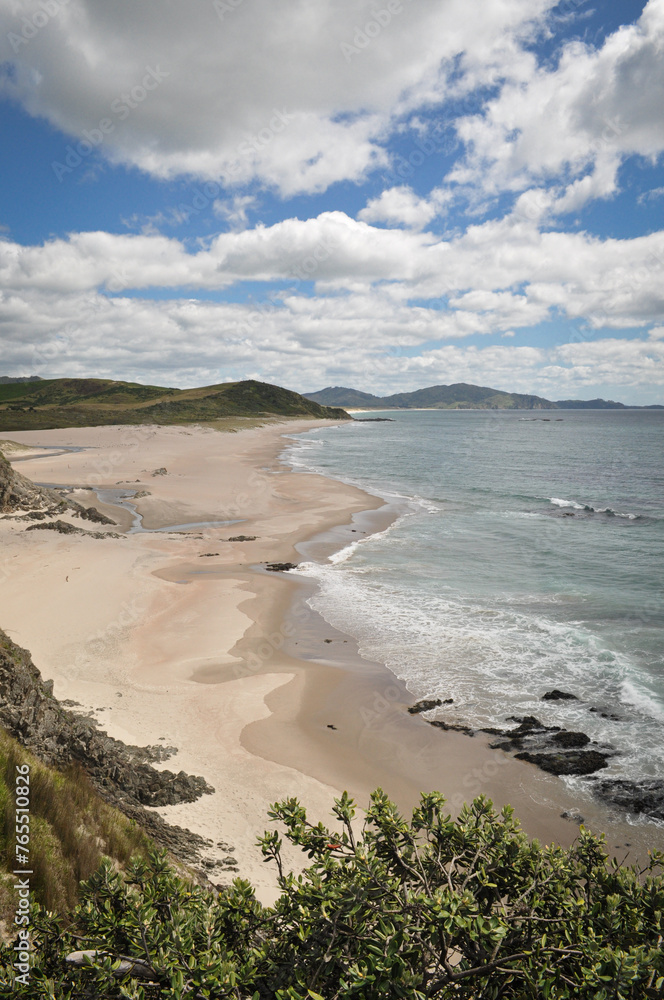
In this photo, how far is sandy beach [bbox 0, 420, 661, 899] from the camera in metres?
8.91

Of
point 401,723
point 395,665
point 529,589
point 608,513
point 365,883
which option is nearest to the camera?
point 365,883

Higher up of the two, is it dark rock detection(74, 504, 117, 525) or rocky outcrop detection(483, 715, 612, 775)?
dark rock detection(74, 504, 117, 525)

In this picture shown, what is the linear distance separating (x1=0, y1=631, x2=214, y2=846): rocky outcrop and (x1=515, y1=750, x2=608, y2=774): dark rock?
6.22 metres

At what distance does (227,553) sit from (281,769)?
15057 millimetres

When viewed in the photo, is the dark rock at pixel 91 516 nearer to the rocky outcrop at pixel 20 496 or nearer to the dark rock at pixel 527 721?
the rocky outcrop at pixel 20 496

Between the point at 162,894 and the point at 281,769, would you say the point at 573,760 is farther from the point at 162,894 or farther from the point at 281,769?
the point at 162,894

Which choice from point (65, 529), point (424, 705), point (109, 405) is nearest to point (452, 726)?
point (424, 705)

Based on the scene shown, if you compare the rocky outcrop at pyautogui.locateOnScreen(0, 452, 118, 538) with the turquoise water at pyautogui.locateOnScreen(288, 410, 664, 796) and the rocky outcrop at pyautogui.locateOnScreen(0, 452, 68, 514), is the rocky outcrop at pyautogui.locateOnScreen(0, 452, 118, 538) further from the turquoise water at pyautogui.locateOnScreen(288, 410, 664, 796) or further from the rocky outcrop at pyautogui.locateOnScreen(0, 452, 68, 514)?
the turquoise water at pyautogui.locateOnScreen(288, 410, 664, 796)

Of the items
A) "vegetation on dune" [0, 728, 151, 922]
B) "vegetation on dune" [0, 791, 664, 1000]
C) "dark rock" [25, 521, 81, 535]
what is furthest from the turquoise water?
"dark rock" [25, 521, 81, 535]

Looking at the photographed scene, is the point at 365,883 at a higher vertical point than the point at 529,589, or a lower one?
higher

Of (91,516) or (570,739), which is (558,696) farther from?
(91,516)

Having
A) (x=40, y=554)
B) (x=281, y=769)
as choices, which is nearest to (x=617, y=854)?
(x=281, y=769)

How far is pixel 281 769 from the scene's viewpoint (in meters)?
9.50

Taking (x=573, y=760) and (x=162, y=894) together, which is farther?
(x=573, y=760)
